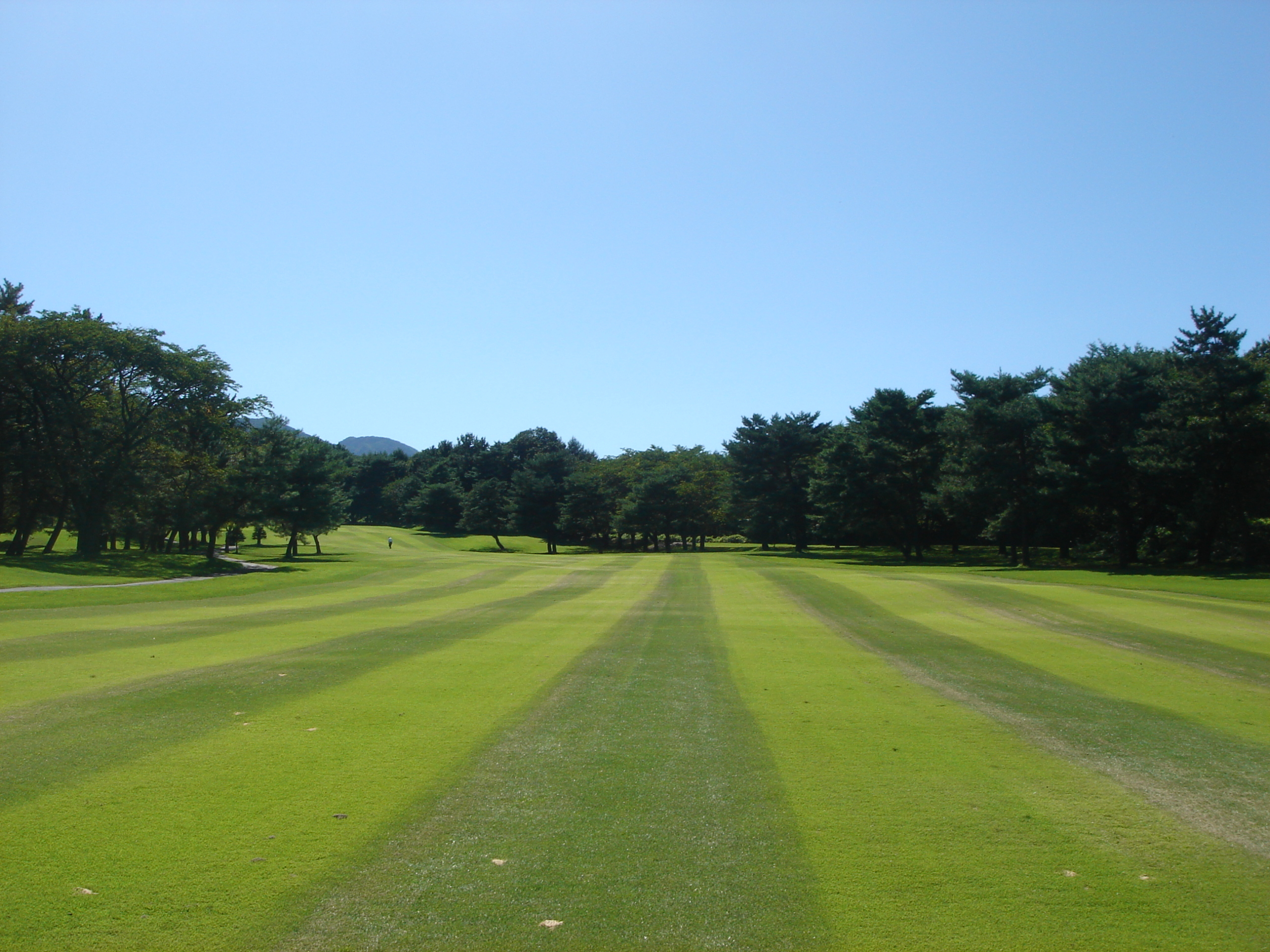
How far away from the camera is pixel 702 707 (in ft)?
33.0

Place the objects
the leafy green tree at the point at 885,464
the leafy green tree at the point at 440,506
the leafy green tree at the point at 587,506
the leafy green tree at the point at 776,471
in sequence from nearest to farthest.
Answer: the leafy green tree at the point at 885,464 < the leafy green tree at the point at 776,471 < the leafy green tree at the point at 587,506 < the leafy green tree at the point at 440,506

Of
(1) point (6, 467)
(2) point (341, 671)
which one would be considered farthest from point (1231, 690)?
(1) point (6, 467)

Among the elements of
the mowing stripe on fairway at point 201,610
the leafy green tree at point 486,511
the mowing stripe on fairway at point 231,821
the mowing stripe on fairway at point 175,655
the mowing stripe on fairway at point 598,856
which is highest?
the leafy green tree at point 486,511

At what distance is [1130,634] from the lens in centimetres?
1739

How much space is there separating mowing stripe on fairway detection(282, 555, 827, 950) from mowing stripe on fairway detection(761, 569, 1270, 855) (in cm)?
318

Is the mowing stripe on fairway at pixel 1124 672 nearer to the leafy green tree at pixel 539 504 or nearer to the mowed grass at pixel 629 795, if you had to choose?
the mowed grass at pixel 629 795

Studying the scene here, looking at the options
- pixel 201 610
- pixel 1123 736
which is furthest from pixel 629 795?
pixel 201 610

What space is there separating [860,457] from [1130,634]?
1756 inches

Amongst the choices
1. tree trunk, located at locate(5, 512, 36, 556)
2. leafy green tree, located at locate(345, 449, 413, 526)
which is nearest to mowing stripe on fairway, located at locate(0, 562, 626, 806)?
tree trunk, located at locate(5, 512, 36, 556)

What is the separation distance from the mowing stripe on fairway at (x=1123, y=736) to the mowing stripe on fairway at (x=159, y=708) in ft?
28.4

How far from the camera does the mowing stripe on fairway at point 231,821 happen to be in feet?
14.7

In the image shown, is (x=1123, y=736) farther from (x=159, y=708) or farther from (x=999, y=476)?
(x=999, y=476)

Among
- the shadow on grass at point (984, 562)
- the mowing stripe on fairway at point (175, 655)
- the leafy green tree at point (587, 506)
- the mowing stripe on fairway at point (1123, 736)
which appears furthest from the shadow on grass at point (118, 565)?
the leafy green tree at point (587, 506)

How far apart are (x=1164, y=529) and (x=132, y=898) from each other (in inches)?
2239
